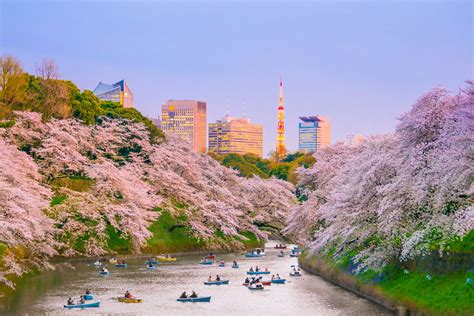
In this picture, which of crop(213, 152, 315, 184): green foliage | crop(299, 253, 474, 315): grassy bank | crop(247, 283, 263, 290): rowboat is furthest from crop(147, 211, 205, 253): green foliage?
crop(213, 152, 315, 184): green foliage

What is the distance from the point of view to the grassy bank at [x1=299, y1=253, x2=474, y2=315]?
32.9 metres

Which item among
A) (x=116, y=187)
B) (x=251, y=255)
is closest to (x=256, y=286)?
(x=116, y=187)

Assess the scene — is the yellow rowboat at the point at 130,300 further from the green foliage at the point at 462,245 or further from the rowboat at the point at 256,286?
the green foliage at the point at 462,245

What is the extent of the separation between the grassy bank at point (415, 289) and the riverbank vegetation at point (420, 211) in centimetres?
7

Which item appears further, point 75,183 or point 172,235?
point 172,235

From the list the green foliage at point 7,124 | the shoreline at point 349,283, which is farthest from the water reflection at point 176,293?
the green foliage at point 7,124

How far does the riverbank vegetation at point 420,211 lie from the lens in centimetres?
3406

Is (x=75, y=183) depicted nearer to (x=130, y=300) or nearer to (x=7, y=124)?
(x=7, y=124)

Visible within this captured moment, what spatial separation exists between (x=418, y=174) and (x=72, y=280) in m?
27.9

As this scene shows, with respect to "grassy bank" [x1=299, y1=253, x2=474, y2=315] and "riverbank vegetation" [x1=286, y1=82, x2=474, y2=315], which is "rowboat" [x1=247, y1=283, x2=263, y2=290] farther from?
"grassy bank" [x1=299, y1=253, x2=474, y2=315]

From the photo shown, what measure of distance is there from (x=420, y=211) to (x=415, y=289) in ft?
13.7

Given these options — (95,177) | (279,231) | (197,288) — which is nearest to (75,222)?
(95,177)

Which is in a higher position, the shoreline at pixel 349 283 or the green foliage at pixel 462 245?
the green foliage at pixel 462 245

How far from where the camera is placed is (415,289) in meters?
38.2
